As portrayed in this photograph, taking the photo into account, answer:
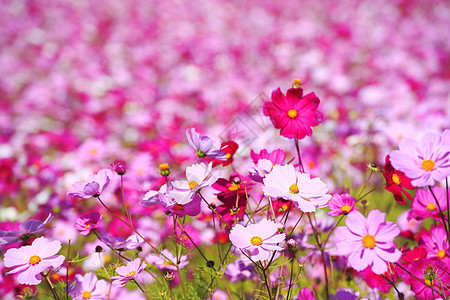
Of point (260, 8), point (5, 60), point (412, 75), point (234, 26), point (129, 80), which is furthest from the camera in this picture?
point (260, 8)

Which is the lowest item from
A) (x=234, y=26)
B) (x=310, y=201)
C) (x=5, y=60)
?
(x=5, y=60)

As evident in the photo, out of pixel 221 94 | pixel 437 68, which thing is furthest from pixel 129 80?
pixel 437 68

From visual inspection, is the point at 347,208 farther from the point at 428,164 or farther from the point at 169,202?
the point at 169,202

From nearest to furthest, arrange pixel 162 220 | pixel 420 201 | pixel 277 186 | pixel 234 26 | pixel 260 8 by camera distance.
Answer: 1. pixel 277 186
2. pixel 420 201
3. pixel 162 220
4. pixel 234 26
5. pixel 260 8

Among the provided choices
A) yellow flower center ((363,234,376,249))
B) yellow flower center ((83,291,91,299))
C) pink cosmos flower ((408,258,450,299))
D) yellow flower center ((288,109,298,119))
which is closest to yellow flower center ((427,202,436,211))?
pink cosmos flower ((408,258,450,299))

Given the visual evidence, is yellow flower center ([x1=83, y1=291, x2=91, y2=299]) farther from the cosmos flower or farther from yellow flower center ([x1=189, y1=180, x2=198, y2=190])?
the cosmos flower

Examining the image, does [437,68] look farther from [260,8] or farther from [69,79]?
[69,79]

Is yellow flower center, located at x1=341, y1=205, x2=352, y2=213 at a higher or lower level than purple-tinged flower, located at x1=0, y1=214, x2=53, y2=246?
higher
